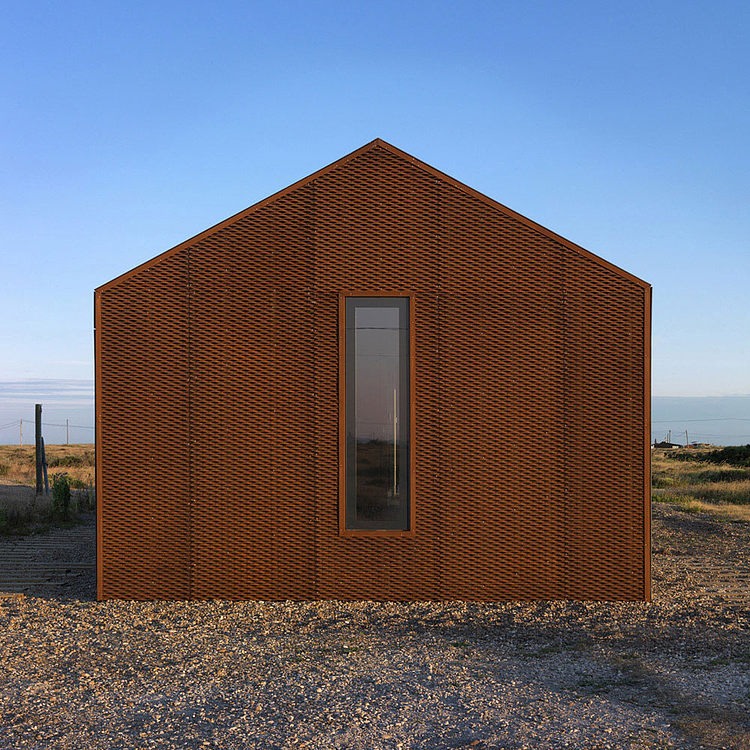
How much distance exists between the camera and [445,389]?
941 cm

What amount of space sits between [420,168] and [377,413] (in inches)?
118

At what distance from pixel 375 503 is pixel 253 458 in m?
1.53

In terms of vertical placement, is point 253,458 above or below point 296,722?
above

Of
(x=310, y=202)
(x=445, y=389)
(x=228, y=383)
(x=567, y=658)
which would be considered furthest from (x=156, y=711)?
(x=310, y=202)

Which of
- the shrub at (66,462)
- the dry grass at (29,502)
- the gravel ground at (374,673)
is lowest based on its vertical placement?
the shrub at (66,462)

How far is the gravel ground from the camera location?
5320 mm

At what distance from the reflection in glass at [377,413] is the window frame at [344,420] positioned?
47 mm

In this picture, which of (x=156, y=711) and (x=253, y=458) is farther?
(x=253, y=458)

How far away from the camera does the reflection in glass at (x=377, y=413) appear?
30.6 feet

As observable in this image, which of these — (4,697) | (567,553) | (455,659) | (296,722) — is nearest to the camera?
(296,722)

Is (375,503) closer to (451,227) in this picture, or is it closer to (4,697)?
(451,227)

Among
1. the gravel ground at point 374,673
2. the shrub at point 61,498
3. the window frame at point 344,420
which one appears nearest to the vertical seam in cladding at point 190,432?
the gravel ground at point 374,673

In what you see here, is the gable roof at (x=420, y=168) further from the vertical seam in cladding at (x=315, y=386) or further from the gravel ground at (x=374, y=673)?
the gravel ground at (x=374, y=673)

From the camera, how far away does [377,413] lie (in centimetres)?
941
